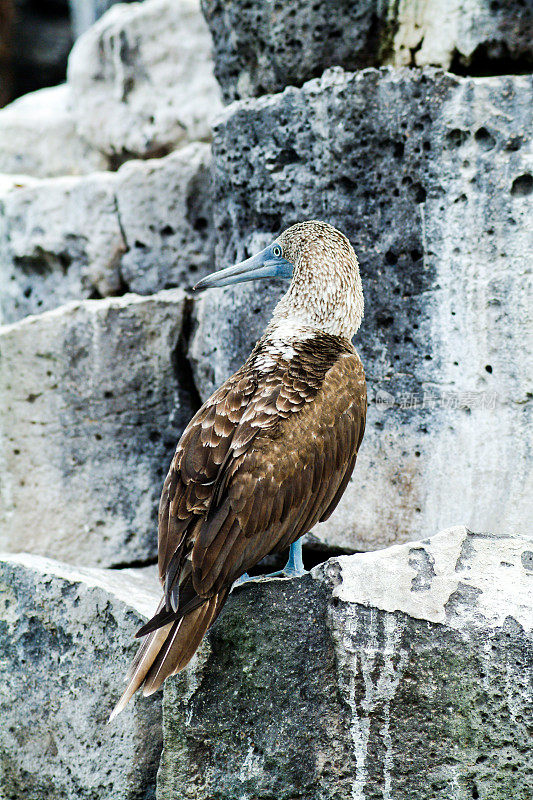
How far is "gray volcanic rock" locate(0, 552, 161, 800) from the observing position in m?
3.24


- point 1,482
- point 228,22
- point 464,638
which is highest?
point 228,22

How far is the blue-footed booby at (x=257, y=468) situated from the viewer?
2643mm

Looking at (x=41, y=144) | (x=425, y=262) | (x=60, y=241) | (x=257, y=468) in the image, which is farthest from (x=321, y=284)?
(x=41, y=144)

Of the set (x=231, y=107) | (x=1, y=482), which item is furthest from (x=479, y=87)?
(x=1, y=482)

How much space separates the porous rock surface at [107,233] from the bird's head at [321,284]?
1549 mm

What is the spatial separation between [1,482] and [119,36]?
295cm

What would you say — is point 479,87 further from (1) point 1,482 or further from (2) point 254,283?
(1) point 1,482

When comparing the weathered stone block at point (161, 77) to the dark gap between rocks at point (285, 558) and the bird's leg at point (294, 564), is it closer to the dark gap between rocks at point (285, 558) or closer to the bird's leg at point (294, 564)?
the dark gap between rocks at point (285, 558)

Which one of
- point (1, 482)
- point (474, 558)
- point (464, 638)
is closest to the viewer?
point (464, 638)

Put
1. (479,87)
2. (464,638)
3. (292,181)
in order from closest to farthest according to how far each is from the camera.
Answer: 1. (464,638)
2. (479,87)
3. (292,181)

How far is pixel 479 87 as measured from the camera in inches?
140

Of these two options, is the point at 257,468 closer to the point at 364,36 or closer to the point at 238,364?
the point at 238,364

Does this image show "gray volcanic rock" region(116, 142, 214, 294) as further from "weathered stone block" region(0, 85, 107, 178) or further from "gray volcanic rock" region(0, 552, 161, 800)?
"gray volcanic rock" region(0, 552, 161, 800)

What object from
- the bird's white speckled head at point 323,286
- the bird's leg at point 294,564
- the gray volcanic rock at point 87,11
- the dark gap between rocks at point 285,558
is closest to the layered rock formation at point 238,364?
the dark gap between rocks at point 285,558
